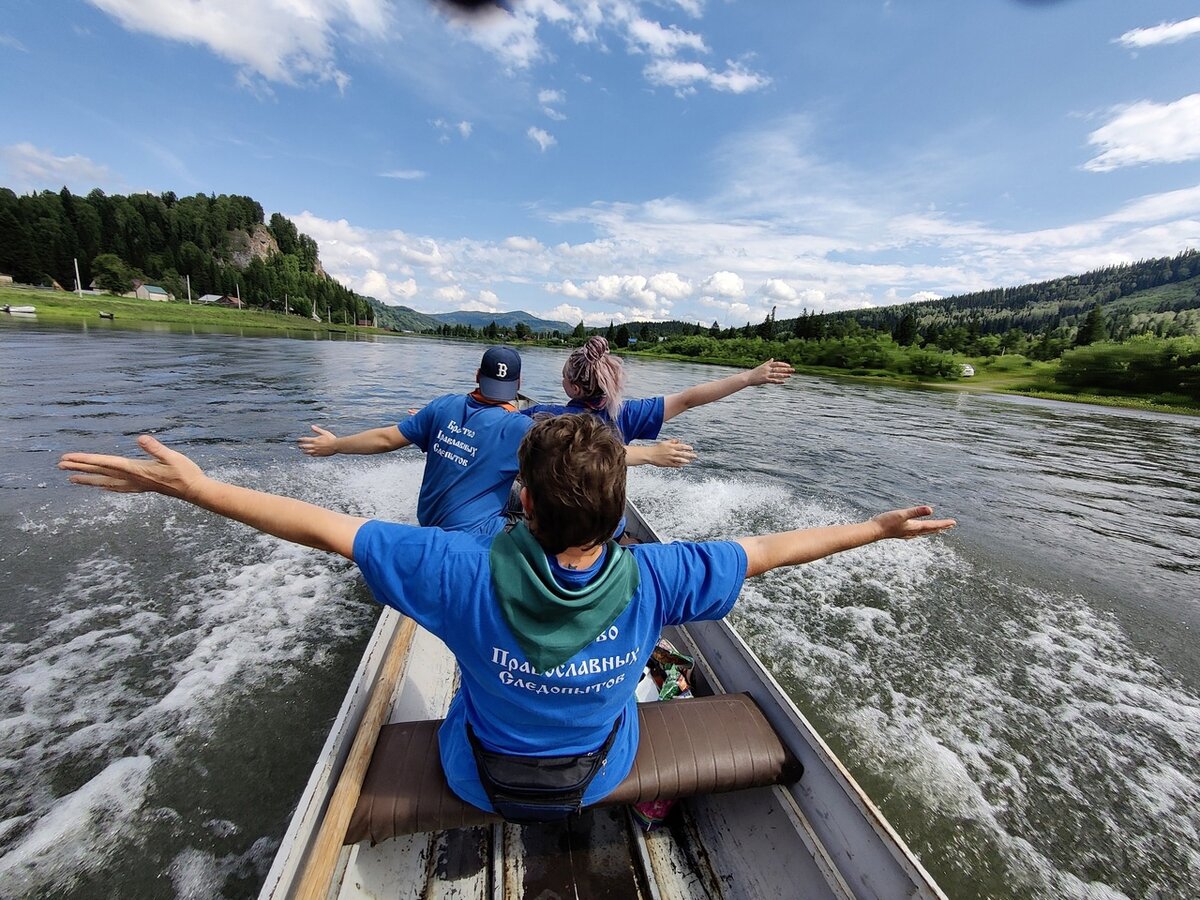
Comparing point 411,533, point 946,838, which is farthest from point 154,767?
point 946,838

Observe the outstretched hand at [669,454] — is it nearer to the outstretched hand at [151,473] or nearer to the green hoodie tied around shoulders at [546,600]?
the green hoodie tied around shoulders at [546,600]

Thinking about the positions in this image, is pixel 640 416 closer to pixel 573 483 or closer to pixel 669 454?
pixel 669 454

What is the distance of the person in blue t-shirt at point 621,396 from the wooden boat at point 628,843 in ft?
5.43

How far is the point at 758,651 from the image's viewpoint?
17.7 ft

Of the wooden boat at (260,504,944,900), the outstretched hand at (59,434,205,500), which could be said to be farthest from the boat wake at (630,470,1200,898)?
the outstretched hand at (59,434,205,500)

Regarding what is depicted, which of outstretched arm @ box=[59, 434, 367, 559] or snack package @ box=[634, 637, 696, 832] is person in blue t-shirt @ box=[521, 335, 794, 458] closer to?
snack package @ box=[634, 637, 696, 832]

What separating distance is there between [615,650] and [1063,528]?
1220 centimetres

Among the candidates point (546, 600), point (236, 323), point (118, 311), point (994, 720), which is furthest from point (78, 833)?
point (236, 323)

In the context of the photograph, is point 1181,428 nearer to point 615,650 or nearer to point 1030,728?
point 1030,728

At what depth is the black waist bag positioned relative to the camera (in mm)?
1809

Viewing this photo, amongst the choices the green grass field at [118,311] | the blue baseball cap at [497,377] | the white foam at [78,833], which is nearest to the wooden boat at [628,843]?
the blue baseball cap at [497,377]

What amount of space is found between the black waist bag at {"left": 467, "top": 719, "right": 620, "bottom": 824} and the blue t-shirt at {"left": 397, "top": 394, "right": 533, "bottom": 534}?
6.40ft

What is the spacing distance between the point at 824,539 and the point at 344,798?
227cm

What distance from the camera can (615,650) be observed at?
1678mm
